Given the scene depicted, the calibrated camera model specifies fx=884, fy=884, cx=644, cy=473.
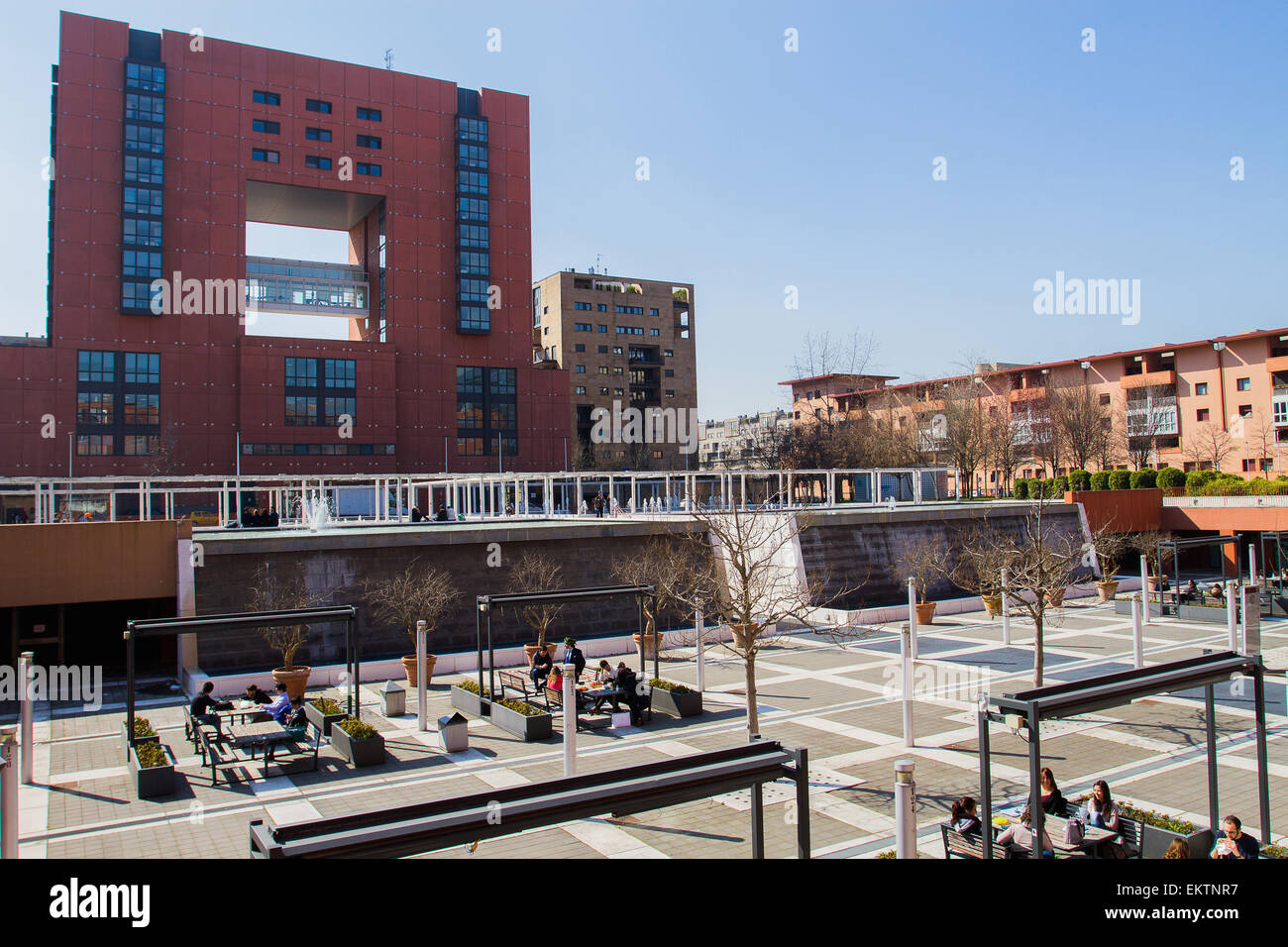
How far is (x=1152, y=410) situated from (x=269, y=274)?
6828 cm

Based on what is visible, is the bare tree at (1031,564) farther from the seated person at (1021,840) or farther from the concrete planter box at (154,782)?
the concrete planter box at (154,782)

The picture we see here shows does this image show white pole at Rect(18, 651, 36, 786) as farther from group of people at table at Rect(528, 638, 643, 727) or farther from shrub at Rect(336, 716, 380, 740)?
group of people at table at Rect(528, 638, 643, 727)

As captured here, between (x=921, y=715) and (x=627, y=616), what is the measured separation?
39.4 ft

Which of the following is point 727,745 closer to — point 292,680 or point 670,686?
point 670,686

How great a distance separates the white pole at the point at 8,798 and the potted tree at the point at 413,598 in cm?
1226

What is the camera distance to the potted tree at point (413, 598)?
21.8 meters

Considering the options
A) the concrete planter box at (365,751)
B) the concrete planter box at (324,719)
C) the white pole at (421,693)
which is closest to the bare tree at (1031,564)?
the white pole at (421,693)

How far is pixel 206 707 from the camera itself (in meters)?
15.2

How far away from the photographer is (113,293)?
61.6 metres

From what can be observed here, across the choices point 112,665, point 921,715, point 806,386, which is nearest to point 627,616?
point 921,715

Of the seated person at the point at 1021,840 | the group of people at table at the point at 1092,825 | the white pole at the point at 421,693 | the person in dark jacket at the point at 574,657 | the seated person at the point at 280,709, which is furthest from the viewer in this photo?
the person in dark jacket at the point at 574,657

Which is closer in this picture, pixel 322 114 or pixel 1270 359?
pixel 1270 359

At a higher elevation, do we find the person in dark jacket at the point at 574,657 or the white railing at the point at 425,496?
the white railing at the point at 425,496
